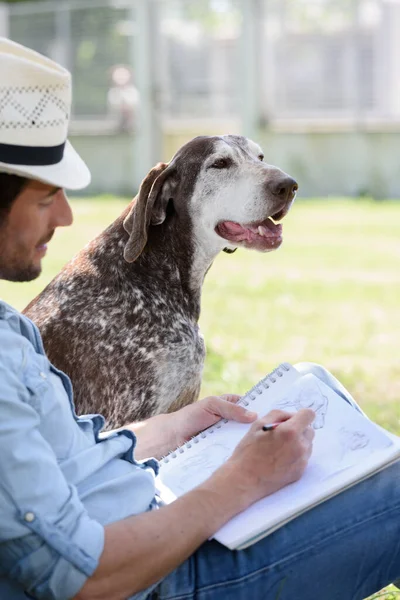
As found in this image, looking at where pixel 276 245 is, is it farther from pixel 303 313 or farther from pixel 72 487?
pixel 303 313

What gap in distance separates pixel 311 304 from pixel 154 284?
5360mm

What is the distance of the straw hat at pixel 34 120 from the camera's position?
2.04 metres

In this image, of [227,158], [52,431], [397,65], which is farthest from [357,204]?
[52,431]

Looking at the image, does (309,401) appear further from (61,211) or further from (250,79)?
(250,79)

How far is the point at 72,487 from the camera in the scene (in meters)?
1.94

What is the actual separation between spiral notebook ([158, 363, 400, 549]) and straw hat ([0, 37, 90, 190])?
2.40ft

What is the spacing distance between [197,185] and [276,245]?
405mm

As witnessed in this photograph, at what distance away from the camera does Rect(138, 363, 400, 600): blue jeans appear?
84.0 inches

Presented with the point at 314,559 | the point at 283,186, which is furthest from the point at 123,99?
the point at 314,559

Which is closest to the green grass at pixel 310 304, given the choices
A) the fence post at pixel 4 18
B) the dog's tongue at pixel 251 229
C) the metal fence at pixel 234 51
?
the dog's tongue at pixel 251 229

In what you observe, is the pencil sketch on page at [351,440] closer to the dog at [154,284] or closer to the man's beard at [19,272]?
the man's beard at [19,272]

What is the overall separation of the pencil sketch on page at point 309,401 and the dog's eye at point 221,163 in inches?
76.7

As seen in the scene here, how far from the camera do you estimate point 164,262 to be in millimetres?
3998

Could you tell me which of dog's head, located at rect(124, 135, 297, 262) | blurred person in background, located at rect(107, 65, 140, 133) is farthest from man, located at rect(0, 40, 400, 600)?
blurred person in background, located at rect(107, 65, 140, 133)
